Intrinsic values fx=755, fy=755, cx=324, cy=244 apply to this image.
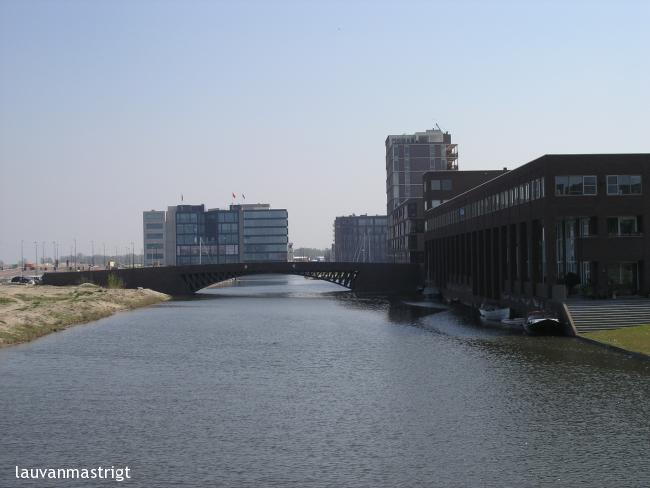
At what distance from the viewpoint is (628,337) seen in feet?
225

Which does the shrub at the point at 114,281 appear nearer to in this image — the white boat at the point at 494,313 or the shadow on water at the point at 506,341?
the shadow on water at the point at 506,341

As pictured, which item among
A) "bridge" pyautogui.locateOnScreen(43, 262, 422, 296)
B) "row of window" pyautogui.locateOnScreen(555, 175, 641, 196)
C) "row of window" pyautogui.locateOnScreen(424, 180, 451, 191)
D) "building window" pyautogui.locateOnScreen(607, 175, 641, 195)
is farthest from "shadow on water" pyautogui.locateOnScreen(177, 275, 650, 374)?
"row of window" pyautogui.locateOnScreen(424, 180, 451, 191)

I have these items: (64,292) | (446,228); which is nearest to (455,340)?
(446,228)

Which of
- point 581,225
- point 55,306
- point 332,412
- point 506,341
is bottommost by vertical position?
point 332,412

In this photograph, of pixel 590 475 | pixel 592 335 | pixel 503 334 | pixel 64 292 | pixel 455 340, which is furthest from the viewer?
pixel 64 292

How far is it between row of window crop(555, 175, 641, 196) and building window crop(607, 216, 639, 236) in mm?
3022

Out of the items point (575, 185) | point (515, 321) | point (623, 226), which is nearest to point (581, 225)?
point (623, 226)

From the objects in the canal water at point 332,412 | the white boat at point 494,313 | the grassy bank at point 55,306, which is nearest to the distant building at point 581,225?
the white boat at point 494,313

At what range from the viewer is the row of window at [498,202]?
92.0 meters

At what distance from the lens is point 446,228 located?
15700 centimetres

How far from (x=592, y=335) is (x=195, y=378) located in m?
39.3

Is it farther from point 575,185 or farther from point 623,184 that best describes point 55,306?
point 623,184

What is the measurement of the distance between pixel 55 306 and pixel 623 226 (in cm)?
7979

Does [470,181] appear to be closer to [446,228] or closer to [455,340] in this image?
[446,228]
